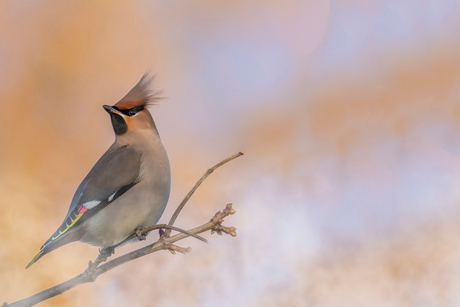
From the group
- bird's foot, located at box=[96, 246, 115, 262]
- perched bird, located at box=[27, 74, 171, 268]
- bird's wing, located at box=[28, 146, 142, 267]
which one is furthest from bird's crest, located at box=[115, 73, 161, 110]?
bird's foot, located at box=[96, 246, 115, 262]

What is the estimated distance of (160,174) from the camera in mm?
2699

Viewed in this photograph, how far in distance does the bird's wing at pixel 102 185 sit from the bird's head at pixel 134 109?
15 centimetres

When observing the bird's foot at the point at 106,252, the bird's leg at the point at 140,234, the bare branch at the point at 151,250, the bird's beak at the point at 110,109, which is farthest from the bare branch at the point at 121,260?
the bird's beak at the point at 110,109

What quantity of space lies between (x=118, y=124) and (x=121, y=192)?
1.55 ft

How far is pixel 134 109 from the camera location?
2.85 metres

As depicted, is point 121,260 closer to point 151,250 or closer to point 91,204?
point 151,250

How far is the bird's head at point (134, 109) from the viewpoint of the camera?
2773mm

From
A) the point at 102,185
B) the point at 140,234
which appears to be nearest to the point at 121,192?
the point at 102,185

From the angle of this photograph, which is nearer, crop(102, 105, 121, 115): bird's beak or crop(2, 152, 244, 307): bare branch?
crop(2, 152, 244, 307): bare branch

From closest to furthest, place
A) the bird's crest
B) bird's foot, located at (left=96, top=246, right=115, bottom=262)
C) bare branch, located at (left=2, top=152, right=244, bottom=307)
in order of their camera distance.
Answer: bare branch, located at (left=2, top=152, right=244, bottom=307) → bird's foot, located at (left=96, top=246, right=115, bottom=262) → the bird's crest

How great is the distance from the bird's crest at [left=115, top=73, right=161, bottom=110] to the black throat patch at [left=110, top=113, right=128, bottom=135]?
0.06 m

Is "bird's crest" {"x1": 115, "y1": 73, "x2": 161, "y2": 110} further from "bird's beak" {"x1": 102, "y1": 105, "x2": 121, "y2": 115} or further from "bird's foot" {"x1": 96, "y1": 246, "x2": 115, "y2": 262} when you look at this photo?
"bird's foot" {"x1": 96, "y1": 246, "x2": 115, "y2": 262}

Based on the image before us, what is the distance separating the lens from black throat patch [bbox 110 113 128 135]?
279cm

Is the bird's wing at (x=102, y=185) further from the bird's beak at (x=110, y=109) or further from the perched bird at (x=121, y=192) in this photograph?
the bird's beak at (x=110, y=109)
